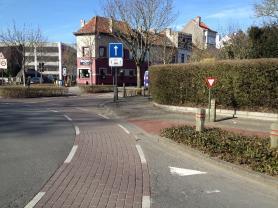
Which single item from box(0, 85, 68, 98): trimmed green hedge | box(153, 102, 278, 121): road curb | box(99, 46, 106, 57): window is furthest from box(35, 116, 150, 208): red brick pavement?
box(99, 46, 106, 57): window

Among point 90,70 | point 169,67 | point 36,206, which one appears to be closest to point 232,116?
point 169,67

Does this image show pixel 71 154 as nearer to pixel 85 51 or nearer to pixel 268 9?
pixel 268 9

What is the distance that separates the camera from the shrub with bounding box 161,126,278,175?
921 cm

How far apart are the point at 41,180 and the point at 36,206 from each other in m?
1.62

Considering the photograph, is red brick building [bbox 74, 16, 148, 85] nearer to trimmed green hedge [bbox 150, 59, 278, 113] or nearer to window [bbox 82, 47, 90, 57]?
window [bbox 82, 47, 90, 57]

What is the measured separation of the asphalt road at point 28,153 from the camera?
720cm

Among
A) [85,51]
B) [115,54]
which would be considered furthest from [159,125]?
[85,51]

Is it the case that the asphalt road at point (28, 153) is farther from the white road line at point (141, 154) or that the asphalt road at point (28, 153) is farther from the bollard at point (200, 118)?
the bollard at point (200, 118)

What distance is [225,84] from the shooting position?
19.7 meters

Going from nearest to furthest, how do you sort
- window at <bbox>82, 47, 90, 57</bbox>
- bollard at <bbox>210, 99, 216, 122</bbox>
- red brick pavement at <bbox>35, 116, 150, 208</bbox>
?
1. red brick pavement at <bbox>35, 116, 150, 208</bbox>
2. bollard at <bbox>210, 99, 216, 122</bbox>
3. window at <bbox>82, 47, 90, 57</bbox>

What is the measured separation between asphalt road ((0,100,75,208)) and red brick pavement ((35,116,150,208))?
288 millimetres

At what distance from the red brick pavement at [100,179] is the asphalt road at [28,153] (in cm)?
29

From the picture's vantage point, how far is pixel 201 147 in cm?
1123

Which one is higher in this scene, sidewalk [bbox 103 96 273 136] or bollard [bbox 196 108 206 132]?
bollard [bbox 196 108 206 132]
